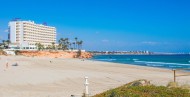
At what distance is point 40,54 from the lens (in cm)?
12331

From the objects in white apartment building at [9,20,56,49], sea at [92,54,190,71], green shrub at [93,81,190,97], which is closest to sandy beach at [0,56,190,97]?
green shrub at [93,81,190,97]

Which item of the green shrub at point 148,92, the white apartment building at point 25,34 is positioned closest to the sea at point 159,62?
the green shrub at point 148,92

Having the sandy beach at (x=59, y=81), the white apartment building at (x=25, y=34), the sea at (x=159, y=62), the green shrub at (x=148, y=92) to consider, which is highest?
the white apartment building at (x=25, y=34)

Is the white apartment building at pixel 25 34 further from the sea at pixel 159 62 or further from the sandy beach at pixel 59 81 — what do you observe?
the sandy beach at pixel 59 81

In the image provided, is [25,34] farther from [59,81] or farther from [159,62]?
[59,81]

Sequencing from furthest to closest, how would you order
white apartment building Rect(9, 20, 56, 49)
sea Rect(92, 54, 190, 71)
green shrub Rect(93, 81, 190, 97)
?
1. white apartment building Rect(9, 20, 56, 49)
2. sea Rect(92, 54, 190, 71)
3. green shrub Rect(93, 81, 190, 97)

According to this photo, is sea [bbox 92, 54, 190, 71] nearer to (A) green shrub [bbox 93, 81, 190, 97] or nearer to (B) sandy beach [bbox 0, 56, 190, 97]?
(B) sandy beach [bbox 0, 56, 190, 97]

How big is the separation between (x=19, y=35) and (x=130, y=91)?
6413 inches

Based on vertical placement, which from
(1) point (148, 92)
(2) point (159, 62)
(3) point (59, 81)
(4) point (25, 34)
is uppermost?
(4) point (25, 34)

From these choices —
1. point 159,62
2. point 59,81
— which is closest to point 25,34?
point 159,62


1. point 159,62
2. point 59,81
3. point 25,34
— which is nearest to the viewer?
point 59,81

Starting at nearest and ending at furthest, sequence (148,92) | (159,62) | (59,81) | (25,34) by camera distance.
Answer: (148,92) < (59,81) < (159,62) < (25,34)

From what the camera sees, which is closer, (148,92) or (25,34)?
(148,92)

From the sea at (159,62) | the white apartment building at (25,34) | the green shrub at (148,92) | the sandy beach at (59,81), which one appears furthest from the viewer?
the white apartment building at (25,34)
